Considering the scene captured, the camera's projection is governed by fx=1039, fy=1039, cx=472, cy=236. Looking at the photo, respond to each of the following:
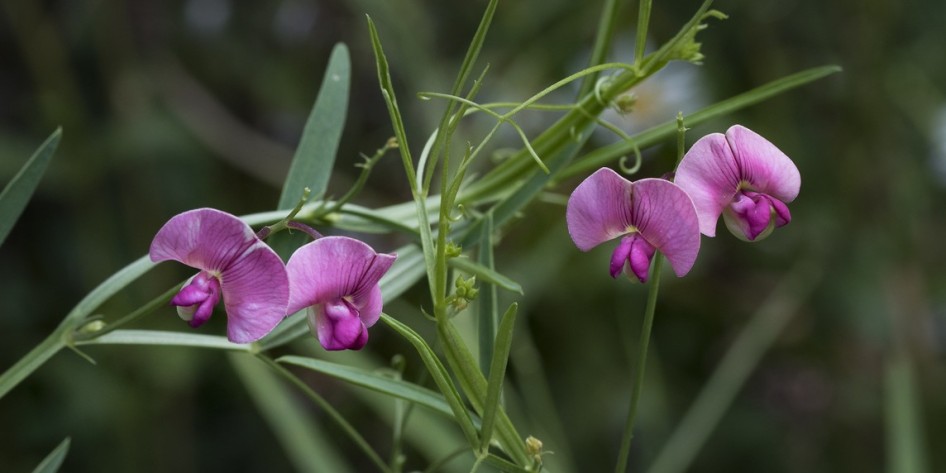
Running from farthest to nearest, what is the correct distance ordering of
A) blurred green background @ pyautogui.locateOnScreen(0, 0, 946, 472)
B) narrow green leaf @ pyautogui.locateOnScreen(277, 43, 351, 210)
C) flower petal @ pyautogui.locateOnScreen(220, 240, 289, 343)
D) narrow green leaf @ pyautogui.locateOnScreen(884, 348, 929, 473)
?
blurred green background @ pyautogui.locateOnScreen(0, 0, 946, 472)
narrow green leaf @ pyautogui.locateOnScreen(884, 348, 929, 473)
narrow green leaf @ pyautogui.locateOnScreen(277, 43, 351, 210)
flower petal @ pyautogui.locateOnScreen(220, 240, 289, 343)

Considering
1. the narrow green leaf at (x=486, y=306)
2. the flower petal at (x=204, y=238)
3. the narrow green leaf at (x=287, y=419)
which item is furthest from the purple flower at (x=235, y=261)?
the narrow green leaf at (x=287, y=419)

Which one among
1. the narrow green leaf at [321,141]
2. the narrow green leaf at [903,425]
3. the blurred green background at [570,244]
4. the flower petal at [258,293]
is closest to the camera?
the flower petal at [258,293]

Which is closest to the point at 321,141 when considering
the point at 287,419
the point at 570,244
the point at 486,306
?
the point at 486,306

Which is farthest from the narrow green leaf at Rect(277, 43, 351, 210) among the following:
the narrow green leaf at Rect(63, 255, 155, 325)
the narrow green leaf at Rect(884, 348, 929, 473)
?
the narrow green leaf at Rect(884, 348, 929, 473)

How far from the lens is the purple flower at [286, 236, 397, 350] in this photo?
29 cm

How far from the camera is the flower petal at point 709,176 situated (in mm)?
311

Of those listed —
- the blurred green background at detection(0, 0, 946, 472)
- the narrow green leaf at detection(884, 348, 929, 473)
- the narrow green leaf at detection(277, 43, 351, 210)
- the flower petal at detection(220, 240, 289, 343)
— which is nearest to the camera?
the flower petal at detection(220, 240, 289, 343)

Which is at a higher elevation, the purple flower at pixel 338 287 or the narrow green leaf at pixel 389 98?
the narrow green leaf at pixel 389 98

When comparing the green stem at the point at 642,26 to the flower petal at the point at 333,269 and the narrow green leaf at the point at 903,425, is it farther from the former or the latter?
the narrow green leaf at the point at 903,425

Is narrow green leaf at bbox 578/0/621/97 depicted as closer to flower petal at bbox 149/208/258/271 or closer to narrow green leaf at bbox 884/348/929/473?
flower petal at bbox 149/208/258/271

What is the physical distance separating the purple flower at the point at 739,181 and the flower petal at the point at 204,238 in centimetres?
13

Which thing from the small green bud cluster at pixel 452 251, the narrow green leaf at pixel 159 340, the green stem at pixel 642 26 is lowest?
the narrow green leaf at pixel 159 340

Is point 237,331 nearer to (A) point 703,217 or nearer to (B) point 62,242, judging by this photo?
(A) point 703,217

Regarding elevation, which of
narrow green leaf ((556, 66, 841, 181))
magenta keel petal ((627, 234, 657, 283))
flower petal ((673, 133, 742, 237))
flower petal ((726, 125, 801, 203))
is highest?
narrow green leaf ((556, 66, 841, 181))
